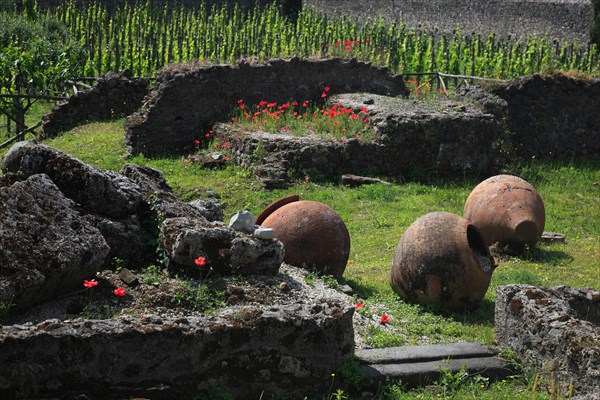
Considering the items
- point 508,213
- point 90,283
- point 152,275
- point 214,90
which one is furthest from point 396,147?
point 90,283

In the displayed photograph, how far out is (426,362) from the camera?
852 centimetres

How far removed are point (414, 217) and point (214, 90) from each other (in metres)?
6.15

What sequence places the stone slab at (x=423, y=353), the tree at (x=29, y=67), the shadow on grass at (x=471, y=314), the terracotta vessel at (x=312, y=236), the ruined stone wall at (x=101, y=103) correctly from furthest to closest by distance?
1. the tree at (x=29, y=67)
2. the ruined stone wall at (x=101, y=103)
3. the terracotta vessel at (x=312, y=236)
4. the shadow on grass at (x=471, y=314)
5. the stone slab at (x=423, y=353)

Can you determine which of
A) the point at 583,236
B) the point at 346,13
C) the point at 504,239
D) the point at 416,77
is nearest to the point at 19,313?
the point at 504,239

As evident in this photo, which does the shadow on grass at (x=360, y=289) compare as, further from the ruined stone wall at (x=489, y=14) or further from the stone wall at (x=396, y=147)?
the ruined stone wall at (x=489, y=14)

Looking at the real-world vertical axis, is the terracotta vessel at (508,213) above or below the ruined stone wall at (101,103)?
above

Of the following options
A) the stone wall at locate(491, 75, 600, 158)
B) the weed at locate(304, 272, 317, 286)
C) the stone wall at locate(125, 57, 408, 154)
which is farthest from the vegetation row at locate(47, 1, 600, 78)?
the weed at locate(304, 272, 317, 286)

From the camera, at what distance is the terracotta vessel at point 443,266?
1062 cm

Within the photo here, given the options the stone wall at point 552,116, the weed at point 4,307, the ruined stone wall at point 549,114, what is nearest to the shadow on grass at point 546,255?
the ruined stone wall at point 549,114

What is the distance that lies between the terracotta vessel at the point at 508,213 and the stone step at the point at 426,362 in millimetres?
4913

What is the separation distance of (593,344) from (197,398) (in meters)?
3.15

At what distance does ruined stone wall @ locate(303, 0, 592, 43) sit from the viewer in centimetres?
3209

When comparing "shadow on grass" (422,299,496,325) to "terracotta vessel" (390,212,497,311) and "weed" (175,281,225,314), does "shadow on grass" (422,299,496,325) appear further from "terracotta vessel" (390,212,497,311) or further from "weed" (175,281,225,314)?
"weed" (175,281,225,314)

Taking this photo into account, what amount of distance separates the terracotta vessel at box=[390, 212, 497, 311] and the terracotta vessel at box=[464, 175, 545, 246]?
9.24 feet
